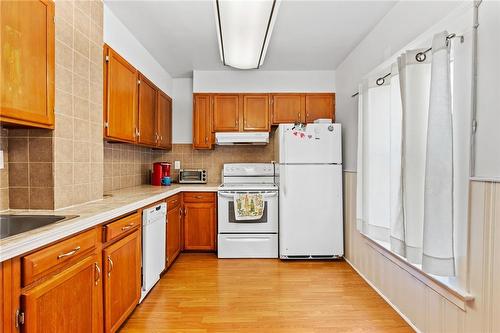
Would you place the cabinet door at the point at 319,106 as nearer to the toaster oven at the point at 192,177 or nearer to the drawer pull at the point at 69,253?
the toaster oven at the point at 192,177

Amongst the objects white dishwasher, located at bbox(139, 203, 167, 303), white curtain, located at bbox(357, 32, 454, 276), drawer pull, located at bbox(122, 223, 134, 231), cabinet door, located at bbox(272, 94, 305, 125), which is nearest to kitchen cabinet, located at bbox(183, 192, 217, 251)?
white dishwasher, located at bbox(139, 203, 167, 303)

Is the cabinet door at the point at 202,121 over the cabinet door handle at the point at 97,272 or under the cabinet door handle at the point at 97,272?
over

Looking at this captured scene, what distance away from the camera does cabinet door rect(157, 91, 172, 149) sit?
12.4 feet

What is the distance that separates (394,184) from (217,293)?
175 cm

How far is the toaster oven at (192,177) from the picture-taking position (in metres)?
4.21

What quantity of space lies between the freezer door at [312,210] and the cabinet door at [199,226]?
926mm

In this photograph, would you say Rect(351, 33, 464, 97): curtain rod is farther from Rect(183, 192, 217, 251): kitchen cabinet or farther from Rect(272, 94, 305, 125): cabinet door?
Rect(183, 192, 217, 251): kitchen cabinet

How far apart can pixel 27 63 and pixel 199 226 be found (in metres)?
2.62

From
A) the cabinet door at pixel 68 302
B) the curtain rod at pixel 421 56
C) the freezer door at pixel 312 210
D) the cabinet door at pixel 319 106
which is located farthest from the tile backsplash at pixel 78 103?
the cabinet door at pixel 319 106

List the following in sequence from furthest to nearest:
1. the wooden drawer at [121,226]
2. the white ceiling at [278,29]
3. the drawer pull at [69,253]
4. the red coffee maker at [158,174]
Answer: the red coffee maker at [158,174] < the white ceiling at [278,29] < the wooden drawer at [121,226] < the drawer pull at [69,253]

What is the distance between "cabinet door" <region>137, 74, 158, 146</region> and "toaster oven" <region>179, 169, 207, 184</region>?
30.6 inches

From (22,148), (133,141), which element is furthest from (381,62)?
(22,148)

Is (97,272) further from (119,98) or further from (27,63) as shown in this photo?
(119,98)

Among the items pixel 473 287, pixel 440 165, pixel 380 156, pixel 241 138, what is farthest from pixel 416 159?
pixel 241 138
